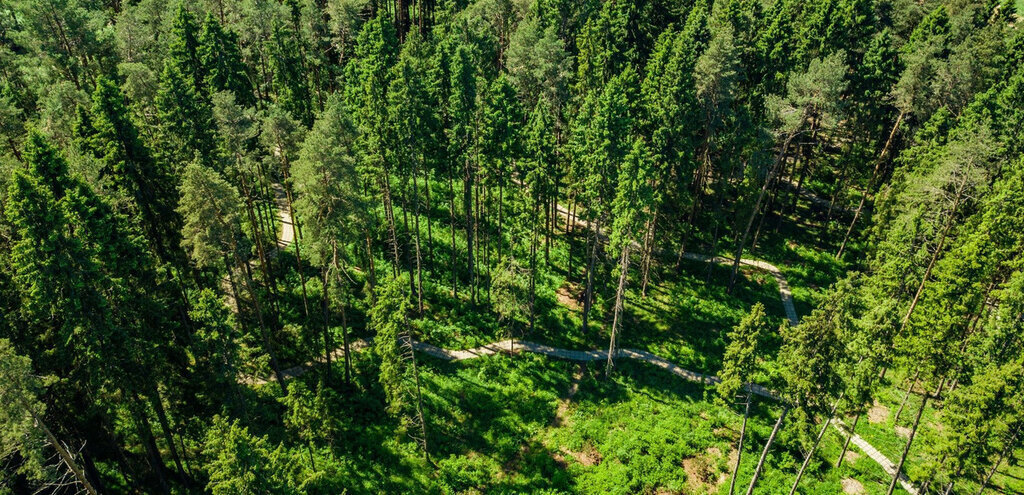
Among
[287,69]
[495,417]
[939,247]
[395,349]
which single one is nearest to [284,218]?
[287,69]

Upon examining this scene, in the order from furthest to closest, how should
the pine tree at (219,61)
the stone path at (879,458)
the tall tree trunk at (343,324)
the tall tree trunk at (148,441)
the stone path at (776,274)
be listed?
the stone path at (776,274) < the pine tree at (219,61) < the stone path at (879,458) < the tall tree trunk at (343,324) < the tall tree trunk at (148,441)

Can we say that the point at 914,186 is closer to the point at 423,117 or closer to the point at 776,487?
the point at 776,487

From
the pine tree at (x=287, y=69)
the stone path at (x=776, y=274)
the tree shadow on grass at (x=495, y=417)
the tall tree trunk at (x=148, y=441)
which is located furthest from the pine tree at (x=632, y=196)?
the pine tree at (x=287, y=69)

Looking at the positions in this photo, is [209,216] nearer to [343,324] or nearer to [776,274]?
[343,324]

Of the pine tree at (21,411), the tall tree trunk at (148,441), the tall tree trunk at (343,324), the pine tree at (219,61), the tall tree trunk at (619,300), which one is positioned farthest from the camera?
the pine tree at (219,61)

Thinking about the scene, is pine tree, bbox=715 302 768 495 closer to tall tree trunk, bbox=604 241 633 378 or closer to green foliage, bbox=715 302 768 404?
green foliage, bbox=715 302 768 404

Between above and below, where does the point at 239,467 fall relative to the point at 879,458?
above

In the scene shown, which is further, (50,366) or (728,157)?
(728,157)

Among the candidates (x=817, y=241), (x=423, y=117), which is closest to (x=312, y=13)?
(x=423, y=117)

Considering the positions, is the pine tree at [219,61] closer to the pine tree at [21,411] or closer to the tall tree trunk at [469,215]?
the tall tree trunk at [469,215]
